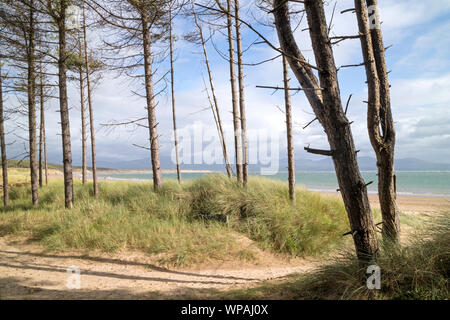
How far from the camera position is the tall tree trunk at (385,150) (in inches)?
170

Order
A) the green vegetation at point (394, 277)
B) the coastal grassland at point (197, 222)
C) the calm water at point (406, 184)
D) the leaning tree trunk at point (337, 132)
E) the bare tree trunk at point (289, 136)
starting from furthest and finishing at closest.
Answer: the calm water at point (406, 184)
the bare tree trunk at point (289, 136)
the coastal grassland at point (197, 222)
the leaning tree trunk at point (337, 132)
the green vegetation at point (394, 277)

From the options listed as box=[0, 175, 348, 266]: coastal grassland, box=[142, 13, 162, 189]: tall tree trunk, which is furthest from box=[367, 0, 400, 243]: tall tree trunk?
box=[142, 13, 162, 189]: tall tree trunk

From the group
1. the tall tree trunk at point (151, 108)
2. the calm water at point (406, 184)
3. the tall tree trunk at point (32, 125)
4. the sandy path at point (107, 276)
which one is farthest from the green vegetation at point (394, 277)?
the tall tree trunk at point (32, 125)

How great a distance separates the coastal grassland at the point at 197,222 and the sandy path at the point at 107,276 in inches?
16.1

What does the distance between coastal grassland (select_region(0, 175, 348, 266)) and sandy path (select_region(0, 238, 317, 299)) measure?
41 centimetres

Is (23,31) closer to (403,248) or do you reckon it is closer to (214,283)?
(214,283)

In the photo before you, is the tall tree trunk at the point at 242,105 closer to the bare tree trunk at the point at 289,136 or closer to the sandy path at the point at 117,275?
the bare tree trunk at the point at 289,136

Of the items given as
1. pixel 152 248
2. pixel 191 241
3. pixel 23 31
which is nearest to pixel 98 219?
pixel 152 248

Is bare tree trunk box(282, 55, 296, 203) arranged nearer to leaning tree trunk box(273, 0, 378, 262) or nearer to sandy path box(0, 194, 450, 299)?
sandy path box(0, 194, 450, 299)

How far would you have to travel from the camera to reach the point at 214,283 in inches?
192

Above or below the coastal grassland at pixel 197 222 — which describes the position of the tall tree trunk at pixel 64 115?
above

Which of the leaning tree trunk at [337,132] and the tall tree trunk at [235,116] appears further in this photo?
the tall tree trunk at [235,116]

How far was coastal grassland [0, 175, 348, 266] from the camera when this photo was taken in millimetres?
6363

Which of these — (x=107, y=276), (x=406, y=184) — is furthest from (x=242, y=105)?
(x=406, y=184)
